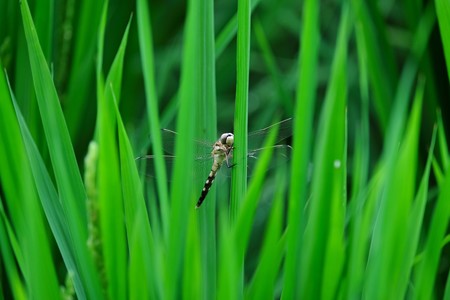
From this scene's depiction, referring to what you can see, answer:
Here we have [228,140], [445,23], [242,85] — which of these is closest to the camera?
[242,85]

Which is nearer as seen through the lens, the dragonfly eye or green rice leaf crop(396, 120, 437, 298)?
green rice leaf crop(396, 120, 437, 298)

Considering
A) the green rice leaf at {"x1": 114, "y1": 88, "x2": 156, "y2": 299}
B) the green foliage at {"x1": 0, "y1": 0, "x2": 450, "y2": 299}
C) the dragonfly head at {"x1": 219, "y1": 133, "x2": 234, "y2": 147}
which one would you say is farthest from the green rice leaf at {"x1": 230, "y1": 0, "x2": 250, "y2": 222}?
the dragonfly head at {"x1": 219, "y1": 133, "x2": 234, "y2": 147}

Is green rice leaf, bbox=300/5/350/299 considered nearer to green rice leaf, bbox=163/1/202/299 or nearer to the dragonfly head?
green rice leaf, bbox=163/1/202/299

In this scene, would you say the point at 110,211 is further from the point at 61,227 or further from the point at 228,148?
the point at 228,148

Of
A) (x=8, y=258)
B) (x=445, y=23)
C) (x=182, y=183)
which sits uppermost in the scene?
(x=445, y=23)

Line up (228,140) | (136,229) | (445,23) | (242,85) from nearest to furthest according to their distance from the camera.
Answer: (136,229)
(242,85)
(445,23)
(228,140)

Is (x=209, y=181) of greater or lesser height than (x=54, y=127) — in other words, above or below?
below

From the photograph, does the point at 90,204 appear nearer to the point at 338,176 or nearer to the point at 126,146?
the point at 126,146

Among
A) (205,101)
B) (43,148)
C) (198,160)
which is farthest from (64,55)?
(205,101)

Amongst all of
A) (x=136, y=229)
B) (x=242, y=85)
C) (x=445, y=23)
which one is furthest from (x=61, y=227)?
(x=445, y=23)

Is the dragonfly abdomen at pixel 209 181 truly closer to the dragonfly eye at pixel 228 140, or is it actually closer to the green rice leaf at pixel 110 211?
the dragonfly eye at pixel 228 140

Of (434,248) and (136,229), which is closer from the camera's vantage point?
(136,229)
